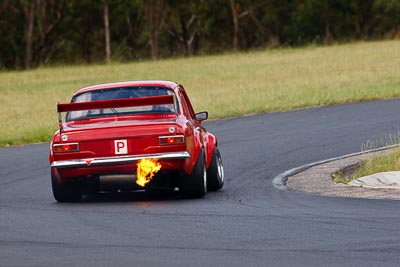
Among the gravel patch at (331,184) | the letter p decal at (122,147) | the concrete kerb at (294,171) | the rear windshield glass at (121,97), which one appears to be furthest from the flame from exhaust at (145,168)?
the concrete kerb at (294,171)

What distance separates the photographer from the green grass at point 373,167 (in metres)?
14.6

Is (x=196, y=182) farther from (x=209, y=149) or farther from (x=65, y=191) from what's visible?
Answer: (x=65, y=191)

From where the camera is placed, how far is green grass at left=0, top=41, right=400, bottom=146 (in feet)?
96.0

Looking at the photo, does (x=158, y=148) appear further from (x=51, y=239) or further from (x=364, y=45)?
(x=364, y=45)

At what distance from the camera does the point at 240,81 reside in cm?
4088

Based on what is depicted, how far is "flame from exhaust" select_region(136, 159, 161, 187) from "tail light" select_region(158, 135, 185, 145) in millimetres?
220

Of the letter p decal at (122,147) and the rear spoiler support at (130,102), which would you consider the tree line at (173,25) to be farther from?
the letter p decal at (122,147)

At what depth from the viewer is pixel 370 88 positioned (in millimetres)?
32719

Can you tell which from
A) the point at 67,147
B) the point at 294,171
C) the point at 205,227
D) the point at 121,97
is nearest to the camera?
the point at 205,227

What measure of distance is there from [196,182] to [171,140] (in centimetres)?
65

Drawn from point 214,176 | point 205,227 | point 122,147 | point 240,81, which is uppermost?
point 122,147

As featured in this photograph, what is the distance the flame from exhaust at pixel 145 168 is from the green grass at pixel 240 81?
37.2 feet

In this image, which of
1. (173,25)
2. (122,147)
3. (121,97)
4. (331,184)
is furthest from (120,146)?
(173,25)

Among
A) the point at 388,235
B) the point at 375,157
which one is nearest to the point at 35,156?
the point at 375,157
